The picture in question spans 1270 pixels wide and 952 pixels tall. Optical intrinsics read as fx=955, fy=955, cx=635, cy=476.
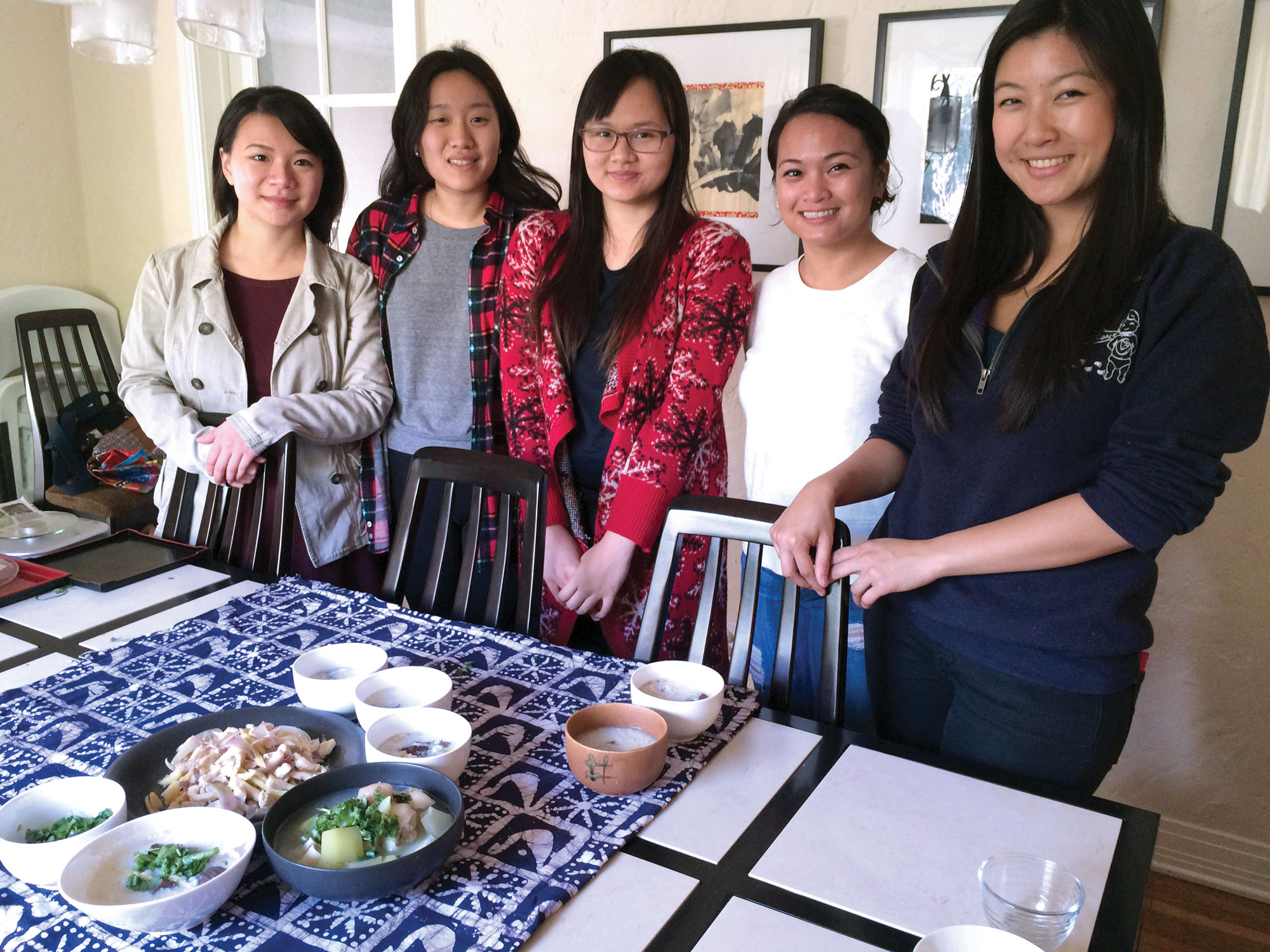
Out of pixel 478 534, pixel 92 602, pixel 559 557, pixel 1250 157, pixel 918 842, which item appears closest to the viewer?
pixel 918 842

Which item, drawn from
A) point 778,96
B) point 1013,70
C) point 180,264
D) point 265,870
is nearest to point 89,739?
point 265,870

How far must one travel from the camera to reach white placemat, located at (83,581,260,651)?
142 centimetres

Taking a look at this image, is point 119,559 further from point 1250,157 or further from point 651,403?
point 1250,157

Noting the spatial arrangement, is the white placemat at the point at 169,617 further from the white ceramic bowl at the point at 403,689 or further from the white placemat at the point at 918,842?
the white placemat at the point at 918,842

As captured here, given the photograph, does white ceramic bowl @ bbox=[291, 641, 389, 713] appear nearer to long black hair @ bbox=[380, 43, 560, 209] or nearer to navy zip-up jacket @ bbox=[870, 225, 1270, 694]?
navy zip-up jacket @ bbox=[870, 225, 1270, 694]

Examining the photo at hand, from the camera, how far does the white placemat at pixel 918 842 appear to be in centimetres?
88

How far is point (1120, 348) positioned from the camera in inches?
44.4

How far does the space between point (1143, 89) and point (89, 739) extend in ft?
4.83

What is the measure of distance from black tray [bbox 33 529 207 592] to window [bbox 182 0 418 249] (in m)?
1.66

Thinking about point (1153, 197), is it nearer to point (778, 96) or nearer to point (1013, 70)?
point (1013, 70)

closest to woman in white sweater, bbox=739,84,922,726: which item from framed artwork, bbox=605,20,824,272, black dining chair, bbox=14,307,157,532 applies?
framed artwork, bbox=605,20,824,272

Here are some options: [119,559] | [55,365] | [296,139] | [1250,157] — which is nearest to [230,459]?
[119,559]

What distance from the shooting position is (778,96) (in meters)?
2.44

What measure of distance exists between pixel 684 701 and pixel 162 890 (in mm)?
576
